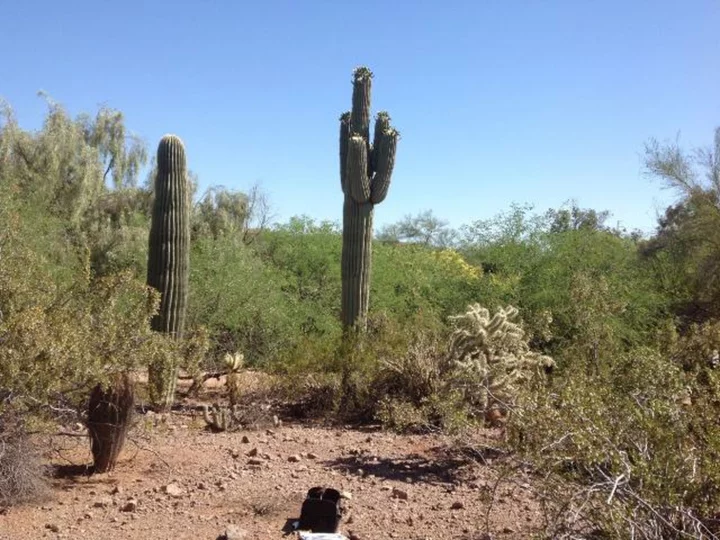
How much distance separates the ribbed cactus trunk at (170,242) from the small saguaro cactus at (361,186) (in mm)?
2889

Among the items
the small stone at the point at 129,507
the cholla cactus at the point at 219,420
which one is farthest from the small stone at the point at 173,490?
the cholla cactus at the point at 219,420

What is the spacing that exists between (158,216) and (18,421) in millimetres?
4228

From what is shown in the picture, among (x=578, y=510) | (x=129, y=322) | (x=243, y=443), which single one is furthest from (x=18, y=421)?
(x=578, y=510)

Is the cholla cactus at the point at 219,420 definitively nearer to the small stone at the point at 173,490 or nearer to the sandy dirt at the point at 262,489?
the sandy dirt at the point at 262,489

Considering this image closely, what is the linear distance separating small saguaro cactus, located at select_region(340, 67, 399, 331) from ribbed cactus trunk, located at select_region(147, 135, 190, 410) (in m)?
2.89

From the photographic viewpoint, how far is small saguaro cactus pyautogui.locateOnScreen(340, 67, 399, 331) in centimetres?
1143

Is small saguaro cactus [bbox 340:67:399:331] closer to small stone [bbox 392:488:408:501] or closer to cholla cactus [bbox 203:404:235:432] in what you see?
cholla cactus [bbox 203:404:235:432]

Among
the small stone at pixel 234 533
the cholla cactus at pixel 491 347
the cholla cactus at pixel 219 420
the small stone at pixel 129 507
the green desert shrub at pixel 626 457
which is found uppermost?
the cholla cactus at pixel 491 347

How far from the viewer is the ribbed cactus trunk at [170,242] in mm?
9086

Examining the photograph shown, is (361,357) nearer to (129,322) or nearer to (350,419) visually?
(350,419)

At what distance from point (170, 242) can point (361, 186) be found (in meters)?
3.43

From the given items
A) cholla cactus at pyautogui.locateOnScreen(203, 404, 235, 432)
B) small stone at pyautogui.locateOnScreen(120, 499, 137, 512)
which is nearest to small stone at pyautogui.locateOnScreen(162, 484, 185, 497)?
small stone at pyautogui.locateOnScreen(120, 499, 137, 512)

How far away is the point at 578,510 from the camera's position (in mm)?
3422

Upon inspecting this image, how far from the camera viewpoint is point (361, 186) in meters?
11.5
